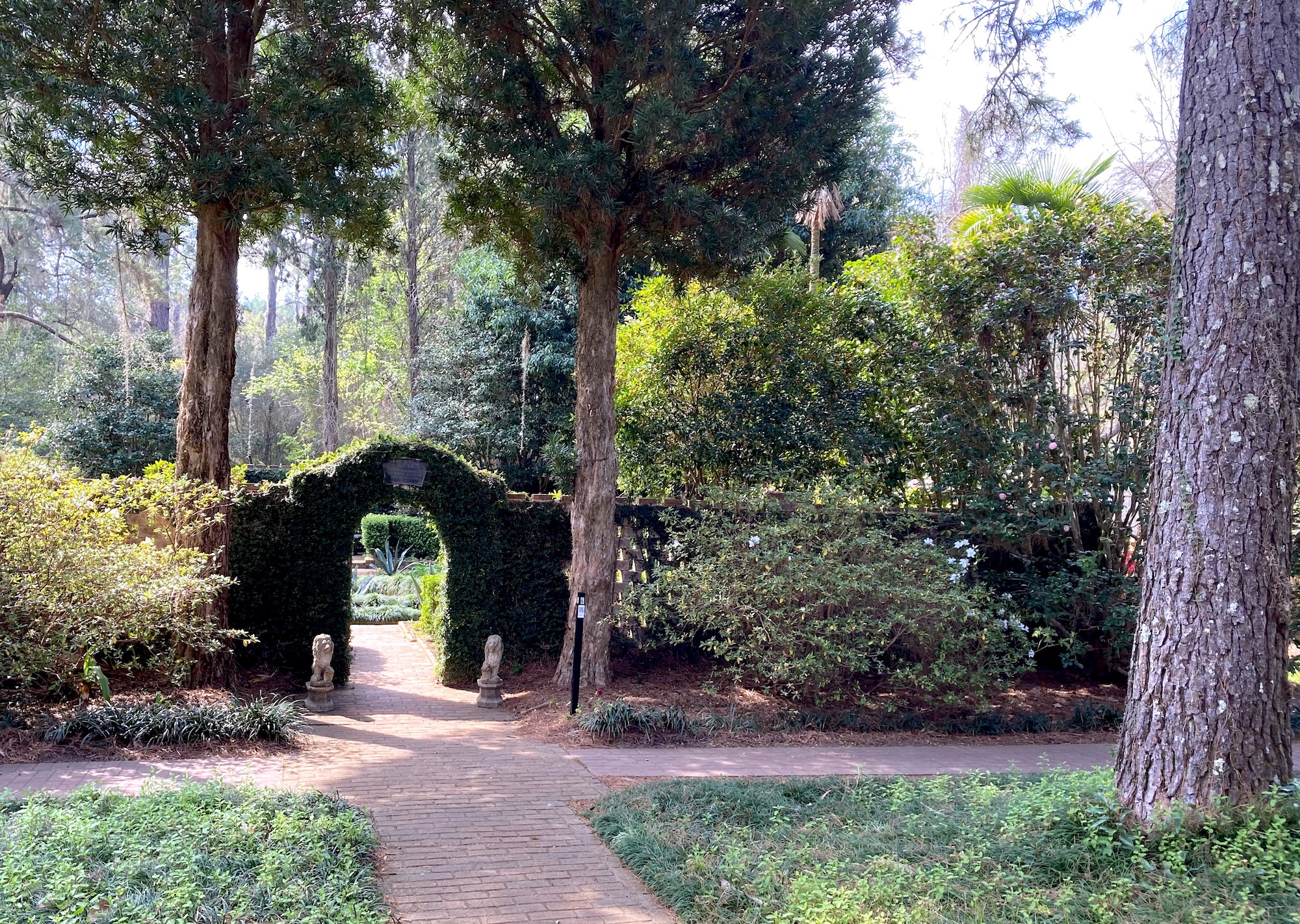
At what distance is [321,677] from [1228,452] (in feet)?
27.2

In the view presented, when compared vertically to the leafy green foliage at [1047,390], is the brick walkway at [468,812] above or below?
below

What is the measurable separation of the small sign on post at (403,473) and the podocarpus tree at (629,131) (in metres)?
1.80

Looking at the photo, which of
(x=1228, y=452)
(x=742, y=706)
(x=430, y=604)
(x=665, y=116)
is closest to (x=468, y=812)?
(x=742, y=706)

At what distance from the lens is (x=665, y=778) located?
22.0ft

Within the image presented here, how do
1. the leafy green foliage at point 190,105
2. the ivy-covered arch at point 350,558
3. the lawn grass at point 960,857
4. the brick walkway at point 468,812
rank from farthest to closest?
the ivy-covered arch at point 350,558 → the leafy green foliage at point 190,105 → the brick walkway at point 468,812 → the lawn grass at point 960,857

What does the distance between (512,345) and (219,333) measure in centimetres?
1200

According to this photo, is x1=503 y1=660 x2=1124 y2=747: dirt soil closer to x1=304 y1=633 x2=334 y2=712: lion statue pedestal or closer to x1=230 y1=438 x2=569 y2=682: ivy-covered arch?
x1=230 y1=438 x2=569 y2=682: ivy-covered arch

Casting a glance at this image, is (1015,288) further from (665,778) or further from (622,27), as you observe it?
(665,778)

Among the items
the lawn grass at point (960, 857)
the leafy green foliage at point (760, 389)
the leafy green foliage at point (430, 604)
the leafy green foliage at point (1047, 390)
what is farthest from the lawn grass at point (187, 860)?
the leafy green foliage at point (1047, 390)

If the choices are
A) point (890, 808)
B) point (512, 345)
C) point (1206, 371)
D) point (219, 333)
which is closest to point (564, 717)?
point (890, 808)

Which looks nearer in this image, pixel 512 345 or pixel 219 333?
pixel 219 333

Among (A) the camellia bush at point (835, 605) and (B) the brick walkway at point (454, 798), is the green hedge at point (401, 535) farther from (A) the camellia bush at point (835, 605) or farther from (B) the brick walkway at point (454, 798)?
(A) the camellia bush at point (835, 605)

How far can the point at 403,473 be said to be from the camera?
402 inches

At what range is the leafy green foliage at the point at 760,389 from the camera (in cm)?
1113
